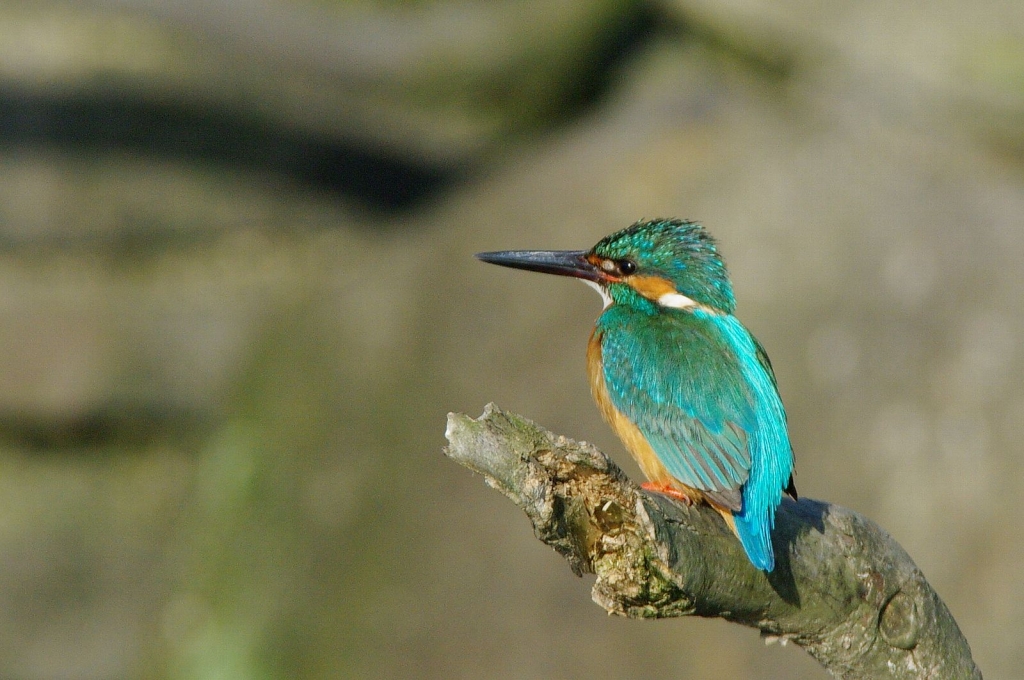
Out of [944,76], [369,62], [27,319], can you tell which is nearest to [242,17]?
[369,62]

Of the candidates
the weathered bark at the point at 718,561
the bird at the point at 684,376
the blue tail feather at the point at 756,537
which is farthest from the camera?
the bird at the point at 684,376

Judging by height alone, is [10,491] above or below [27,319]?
below

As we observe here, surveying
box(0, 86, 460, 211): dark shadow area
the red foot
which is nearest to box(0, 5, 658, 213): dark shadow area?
box(0, 86, 460, 211): dark shadow area

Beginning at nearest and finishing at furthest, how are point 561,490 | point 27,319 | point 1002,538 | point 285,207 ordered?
Answer: point 561,490 → point 1002,538 → point 27,319 → point 285,207

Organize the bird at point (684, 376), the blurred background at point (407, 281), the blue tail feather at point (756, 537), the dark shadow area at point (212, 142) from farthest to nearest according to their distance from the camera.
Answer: the dark shadow area at point (212, 142) < the blurred background at point (407, 281) < the bird at point (684, 376) < the blue tail feather at point (756, 537)

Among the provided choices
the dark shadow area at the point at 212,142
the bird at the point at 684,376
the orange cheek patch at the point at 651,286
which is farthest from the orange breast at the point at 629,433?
the dark shadow area at the point at 212,142

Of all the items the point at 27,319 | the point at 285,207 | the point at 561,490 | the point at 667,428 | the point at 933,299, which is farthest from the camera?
the point at 285,207

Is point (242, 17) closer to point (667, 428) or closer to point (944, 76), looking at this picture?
point (944, 76)

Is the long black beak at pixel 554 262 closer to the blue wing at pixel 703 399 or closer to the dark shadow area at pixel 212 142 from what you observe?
the blue wing at pixel 703 399
